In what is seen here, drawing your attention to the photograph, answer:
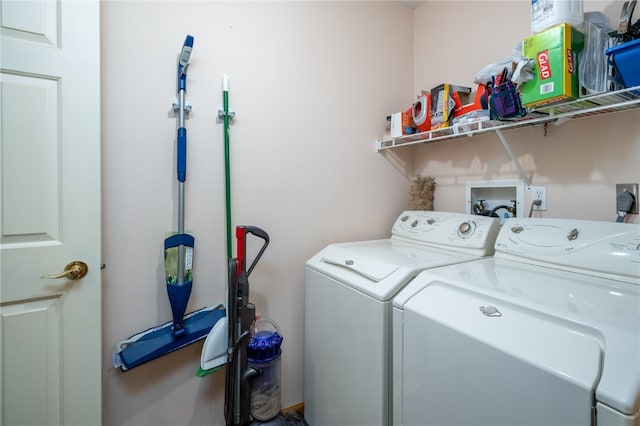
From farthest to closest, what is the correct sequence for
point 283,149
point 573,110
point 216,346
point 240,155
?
point 283,149 < point 240,155 < point 216,346 < point 573,110

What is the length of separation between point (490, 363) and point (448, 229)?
893 mm

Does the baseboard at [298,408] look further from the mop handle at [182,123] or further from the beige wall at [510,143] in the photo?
the beige wall at [510,143]

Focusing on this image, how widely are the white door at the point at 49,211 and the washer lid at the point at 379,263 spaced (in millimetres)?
984

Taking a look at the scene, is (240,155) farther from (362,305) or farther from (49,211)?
(362,305)

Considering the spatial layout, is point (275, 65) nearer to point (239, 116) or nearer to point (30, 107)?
point (239, 116)

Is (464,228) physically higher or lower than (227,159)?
lower

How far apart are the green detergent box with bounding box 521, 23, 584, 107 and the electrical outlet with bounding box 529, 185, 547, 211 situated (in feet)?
1.74

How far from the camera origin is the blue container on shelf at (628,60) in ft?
2.94

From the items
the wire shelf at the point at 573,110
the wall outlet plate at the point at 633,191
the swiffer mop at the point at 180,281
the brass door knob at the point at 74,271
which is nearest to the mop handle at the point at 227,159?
the swiffer mop at the point at 180,281

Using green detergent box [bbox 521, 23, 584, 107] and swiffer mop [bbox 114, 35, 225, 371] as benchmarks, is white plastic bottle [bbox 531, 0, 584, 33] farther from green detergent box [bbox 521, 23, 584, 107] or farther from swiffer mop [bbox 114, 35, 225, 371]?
swiffer mop [bbox 114, 35, 225, 371]

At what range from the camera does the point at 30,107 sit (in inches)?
41.0

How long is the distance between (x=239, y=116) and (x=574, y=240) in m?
1.54

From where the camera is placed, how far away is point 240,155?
60.5 inches

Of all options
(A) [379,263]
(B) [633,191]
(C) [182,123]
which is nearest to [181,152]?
(C) [182,123]
